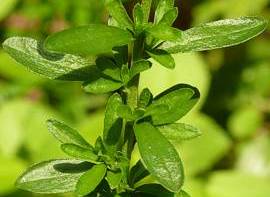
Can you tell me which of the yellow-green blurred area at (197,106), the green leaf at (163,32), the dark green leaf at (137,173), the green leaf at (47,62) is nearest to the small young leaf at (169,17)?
the green leaf at (163,32)

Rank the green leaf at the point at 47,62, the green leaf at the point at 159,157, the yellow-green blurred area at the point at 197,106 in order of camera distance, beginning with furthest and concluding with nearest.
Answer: the yellow-green blurred area at the point at 197,106 < the green leaf at the point at 47,62 < the green leaf at the point at 159,157

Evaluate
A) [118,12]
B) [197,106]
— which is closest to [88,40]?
[118,12]

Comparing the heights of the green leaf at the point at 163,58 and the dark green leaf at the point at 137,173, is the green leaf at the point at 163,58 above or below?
above

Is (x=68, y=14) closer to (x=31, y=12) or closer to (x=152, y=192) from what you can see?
(x=31, y=12)

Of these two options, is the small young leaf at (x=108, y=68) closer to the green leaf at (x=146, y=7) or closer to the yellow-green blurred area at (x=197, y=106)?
the green leaf at (x=146, y=7)

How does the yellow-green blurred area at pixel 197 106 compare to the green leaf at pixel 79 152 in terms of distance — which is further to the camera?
the yellow-green blurred area at pixel 197 106

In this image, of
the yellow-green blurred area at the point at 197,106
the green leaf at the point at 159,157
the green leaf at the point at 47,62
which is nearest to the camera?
the green leaf at the point at 159,157

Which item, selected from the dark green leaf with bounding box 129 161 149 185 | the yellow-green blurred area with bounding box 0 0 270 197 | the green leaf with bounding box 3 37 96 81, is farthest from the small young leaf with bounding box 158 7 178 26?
the yellow-green blurred area with bounding box 0 0 270 197

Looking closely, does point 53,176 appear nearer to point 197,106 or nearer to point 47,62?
point 47,62

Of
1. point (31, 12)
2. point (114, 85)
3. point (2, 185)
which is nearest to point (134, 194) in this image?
point (114, 85)
